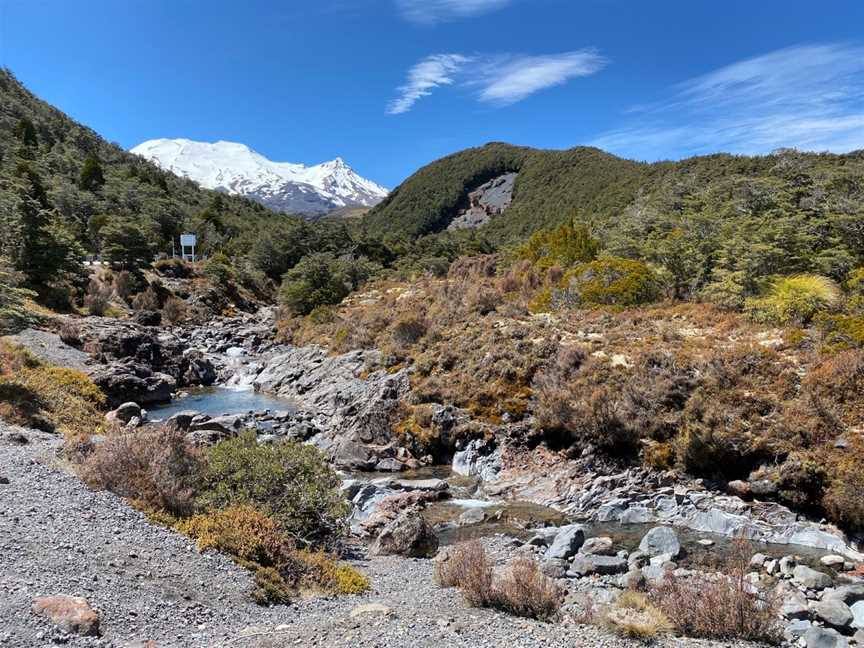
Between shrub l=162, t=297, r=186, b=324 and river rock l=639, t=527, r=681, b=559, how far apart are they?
4661cm

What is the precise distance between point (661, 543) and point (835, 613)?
342 cm

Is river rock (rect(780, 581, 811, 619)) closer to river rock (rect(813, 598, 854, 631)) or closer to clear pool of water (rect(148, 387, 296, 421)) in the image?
river rock (rect(813, 598, 854, 631))

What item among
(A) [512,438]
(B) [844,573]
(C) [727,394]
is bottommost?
(B) [844,573]

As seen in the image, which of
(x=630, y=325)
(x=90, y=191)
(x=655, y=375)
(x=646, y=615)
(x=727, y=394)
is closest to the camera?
(x=646, y=615)

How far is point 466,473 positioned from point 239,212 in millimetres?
103380

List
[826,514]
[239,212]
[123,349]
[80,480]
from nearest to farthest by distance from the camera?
[80,480], [826,514], [123,349], [239,212]

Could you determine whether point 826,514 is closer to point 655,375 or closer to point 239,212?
point 655,375

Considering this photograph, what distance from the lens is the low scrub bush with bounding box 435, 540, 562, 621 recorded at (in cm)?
771

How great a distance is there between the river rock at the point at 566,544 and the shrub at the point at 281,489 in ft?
13.9

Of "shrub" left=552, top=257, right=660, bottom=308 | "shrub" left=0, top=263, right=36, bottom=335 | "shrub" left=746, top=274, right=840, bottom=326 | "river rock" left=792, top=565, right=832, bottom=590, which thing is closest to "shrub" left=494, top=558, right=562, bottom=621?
"river rock" left=792, top=565, right=832, bottom=590

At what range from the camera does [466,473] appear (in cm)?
1747

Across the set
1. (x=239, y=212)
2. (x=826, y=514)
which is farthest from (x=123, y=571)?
(x=239, y=212)

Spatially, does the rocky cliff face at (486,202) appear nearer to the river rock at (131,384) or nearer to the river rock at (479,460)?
the river rock at (131,384)

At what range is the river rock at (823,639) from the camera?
7.24 metres
